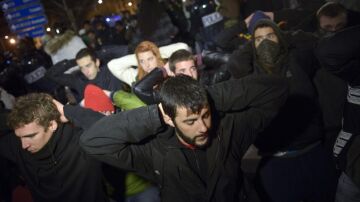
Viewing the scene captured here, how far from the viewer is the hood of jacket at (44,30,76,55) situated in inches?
271

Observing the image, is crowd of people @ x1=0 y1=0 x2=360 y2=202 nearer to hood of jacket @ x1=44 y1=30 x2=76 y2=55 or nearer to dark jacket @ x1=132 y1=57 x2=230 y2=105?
dark jacket @ x1=132 y1=57 x2=230 y2=105

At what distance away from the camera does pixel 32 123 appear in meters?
3.06

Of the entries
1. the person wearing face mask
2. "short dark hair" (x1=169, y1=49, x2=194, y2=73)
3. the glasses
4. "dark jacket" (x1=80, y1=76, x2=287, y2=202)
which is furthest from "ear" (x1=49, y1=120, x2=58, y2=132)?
the glasses

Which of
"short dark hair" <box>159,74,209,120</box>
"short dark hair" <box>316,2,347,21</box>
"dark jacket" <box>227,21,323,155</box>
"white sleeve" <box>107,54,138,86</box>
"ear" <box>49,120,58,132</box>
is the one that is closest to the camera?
"short dark hair" <box>159,74,209,120</box>

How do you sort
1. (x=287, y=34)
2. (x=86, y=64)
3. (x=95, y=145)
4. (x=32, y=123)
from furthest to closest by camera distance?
(x=86, y=64) → (x=287, y=34) → (x=32, y=123) → (x=95, y=145)

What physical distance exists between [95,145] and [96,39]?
9729mm

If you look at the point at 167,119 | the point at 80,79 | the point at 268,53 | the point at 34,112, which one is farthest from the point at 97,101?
the point at 80,79

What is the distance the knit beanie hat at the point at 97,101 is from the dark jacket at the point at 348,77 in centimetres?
221

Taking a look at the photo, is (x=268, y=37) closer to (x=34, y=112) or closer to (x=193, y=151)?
(x=193, y=151)

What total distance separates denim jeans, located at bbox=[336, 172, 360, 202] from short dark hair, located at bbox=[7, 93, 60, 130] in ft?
8.43

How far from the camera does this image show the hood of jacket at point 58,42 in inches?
271

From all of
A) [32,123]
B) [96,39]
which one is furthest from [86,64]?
[96,39]

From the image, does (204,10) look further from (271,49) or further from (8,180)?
(8,180)

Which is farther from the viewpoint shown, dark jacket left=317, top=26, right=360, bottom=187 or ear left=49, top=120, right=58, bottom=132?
ear left=49, top=120, right=58, bottom=132
